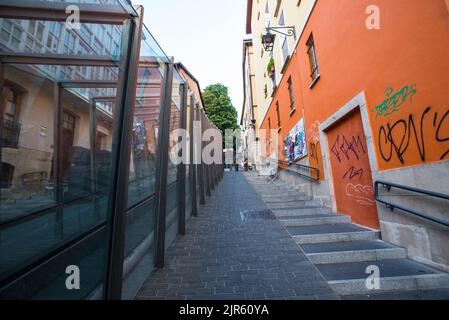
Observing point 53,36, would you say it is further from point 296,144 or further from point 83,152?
point 296,144

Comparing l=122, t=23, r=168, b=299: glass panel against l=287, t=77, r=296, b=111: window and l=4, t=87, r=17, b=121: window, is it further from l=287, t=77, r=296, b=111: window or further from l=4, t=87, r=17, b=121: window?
l=287, t=77, r=296, b=111: window

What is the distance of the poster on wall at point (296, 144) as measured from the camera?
7797 millimetres

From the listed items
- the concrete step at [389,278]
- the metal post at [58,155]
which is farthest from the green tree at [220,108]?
the concrete step at [389,278]

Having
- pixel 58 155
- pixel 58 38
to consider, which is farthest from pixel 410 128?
pixel 58 155

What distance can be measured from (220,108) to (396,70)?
28.5 metres

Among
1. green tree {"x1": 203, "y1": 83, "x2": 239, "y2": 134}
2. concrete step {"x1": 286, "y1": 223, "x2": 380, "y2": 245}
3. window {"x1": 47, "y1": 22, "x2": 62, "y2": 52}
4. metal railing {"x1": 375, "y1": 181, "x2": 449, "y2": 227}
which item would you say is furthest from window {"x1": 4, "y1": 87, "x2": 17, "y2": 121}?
green tree {"x1": 203, "y1": 83, "x2": 239, "y2": 134}

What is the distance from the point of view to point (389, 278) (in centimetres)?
276

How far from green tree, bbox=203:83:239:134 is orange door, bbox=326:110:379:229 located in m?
25.0

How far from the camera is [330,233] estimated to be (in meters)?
4.13

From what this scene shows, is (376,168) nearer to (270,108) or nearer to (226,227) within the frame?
(226,227)

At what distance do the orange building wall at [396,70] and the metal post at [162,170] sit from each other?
12.9ft

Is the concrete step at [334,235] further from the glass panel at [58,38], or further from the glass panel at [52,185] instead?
the glass panel at [58,38]
